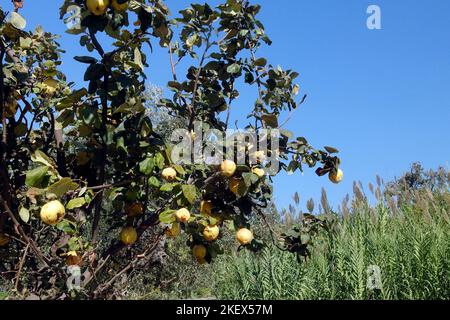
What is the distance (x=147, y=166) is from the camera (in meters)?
2.49

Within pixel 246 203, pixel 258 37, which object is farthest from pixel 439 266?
pixel 258 37

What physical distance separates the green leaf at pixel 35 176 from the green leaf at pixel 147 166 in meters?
0.47

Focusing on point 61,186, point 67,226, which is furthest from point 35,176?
point 67,226

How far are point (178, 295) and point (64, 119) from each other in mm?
6624

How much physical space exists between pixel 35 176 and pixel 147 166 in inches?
21.8

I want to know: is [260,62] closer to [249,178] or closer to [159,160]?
[249,178]

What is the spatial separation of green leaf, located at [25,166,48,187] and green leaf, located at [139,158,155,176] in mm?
474

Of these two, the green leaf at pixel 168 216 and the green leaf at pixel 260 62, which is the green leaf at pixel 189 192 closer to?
the green leaf at pixel 168 216

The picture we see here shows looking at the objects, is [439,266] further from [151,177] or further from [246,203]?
[151,177]

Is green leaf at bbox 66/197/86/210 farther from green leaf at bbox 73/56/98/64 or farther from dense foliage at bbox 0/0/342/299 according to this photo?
green leaf at bbox 73/56/98/64

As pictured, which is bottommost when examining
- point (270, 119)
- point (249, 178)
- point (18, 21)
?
point (249, 178)

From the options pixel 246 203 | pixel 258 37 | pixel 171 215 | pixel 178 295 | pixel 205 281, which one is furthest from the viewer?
pixel 205 281

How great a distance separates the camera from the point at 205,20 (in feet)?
10.2

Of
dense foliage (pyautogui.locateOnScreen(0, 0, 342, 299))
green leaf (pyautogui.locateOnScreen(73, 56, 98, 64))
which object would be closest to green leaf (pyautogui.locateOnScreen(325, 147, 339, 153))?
dense foliage (pyautogui.locateOnScreen(0, 0, 342, 299))
